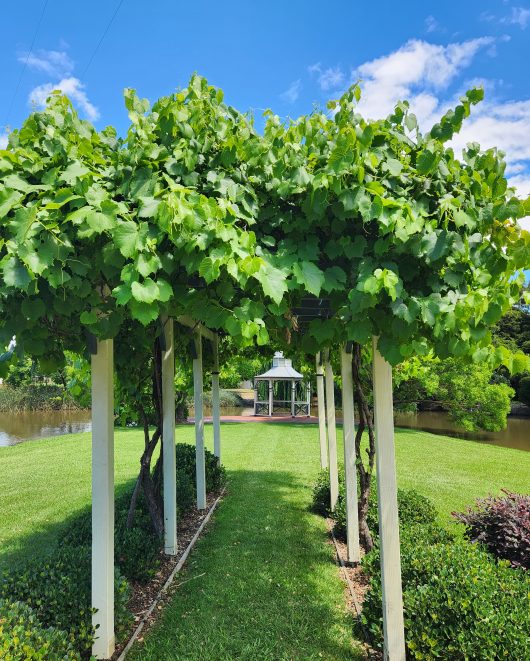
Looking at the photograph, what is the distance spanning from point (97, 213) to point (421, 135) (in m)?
1.63

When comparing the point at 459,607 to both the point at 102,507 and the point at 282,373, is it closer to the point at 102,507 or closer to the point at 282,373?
the point at 102,507

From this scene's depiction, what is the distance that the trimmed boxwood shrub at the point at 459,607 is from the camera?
2615 mm

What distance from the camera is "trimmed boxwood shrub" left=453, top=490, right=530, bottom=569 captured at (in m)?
3.91

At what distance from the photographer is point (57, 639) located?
2588 mm

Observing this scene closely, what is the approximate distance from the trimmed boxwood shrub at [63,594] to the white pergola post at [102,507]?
94 millimetres

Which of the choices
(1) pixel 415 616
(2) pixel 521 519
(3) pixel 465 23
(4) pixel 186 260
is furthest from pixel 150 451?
(3) pixel 465 23

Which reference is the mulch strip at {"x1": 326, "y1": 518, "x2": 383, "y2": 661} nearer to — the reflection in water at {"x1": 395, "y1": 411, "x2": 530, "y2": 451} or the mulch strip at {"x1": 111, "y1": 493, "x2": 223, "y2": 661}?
the mulch strip at {"x1": 111, "y1": 493, "x2": 223, "y2": 661}

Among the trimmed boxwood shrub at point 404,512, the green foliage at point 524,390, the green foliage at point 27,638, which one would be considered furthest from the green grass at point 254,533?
the green foliage at point 524,390

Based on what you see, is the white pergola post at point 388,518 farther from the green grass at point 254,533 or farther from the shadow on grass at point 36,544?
the shadow on grass at point 36,544

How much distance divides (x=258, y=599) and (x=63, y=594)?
165cm

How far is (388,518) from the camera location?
2904 mm

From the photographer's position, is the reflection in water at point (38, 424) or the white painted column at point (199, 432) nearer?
the white painted column at point (199, 432)

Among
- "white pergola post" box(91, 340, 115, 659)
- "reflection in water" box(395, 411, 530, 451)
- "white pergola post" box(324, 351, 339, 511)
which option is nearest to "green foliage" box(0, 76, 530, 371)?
"white pergola post" box(91, 340, 115, 659)

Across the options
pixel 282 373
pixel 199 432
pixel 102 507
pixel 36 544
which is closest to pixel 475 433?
pixel 282 373
